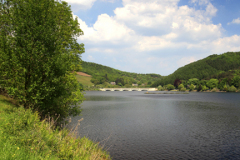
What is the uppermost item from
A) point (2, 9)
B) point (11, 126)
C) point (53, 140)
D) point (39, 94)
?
point (2, 9)

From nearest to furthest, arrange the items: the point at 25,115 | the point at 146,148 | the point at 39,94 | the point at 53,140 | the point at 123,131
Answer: the point at 53,140 → the point at 25,115 → the point at 39,94 → the point at 146,148 → the point at 123,131

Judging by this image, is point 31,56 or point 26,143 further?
point 31,56

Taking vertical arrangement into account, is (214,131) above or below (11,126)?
below

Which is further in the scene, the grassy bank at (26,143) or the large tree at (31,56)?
the large tree at (31,56)

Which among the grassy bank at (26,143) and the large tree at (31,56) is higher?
the large tree at (31,56)

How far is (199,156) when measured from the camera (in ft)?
66.7

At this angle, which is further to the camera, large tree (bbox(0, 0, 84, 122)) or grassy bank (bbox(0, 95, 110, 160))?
large tree (bbox(0, 0, 84, 122))

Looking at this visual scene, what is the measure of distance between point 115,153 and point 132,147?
3.09 metres

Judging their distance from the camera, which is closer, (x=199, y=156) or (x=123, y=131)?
(x=199, y=156)

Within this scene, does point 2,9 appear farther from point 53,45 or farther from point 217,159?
point 217,159

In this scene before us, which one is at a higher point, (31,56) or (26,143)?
(31,56)

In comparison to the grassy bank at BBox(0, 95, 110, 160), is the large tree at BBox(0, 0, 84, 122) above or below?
above

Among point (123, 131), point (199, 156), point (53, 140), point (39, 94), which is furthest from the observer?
point (123, 131)

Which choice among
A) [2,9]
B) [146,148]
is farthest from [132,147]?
[2,9]
